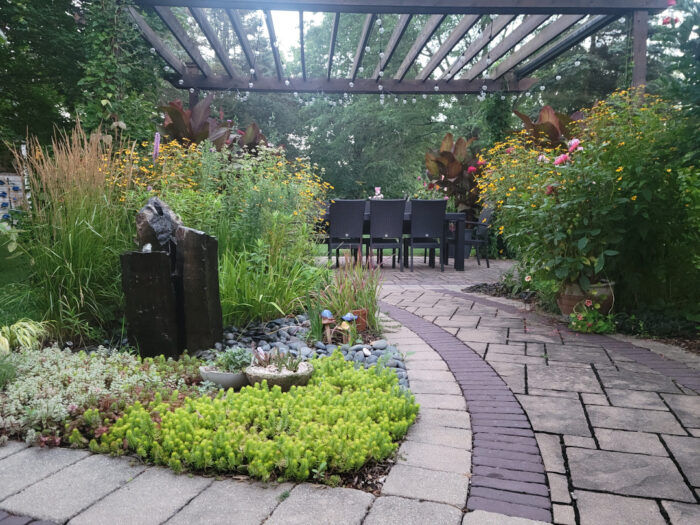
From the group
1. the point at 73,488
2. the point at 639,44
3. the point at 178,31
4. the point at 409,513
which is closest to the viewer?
the point at 409,513

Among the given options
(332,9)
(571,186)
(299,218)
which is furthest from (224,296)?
(332,9)

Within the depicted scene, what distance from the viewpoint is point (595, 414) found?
7.02 feet

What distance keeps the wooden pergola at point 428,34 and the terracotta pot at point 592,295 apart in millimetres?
3506

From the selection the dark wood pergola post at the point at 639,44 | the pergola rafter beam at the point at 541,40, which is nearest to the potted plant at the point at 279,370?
the dark wood pergola post at the point at 639,44

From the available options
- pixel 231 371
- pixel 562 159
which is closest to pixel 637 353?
pixel 562 159

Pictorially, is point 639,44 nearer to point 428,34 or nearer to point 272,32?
point 428,34

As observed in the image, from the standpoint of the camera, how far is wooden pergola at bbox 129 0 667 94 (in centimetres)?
563

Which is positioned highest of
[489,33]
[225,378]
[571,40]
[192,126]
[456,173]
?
[571,40]

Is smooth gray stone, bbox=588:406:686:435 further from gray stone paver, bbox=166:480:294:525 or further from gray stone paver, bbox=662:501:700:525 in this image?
gray stone paver, bbox=166:480:294:525

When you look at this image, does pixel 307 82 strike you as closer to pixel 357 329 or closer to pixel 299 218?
pixel 299 218

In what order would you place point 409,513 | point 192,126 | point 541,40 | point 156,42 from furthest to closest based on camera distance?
point 156,42 → point 541,40 → point 192,126 → point 409,513

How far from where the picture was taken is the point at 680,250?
11.6 feet

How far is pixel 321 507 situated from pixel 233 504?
0.25m

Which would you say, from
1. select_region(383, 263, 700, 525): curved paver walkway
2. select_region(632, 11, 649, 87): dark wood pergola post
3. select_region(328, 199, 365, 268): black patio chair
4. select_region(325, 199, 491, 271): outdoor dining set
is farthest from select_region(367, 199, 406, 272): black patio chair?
select_region(632, 11, 649, 87): dark wood pergola post
